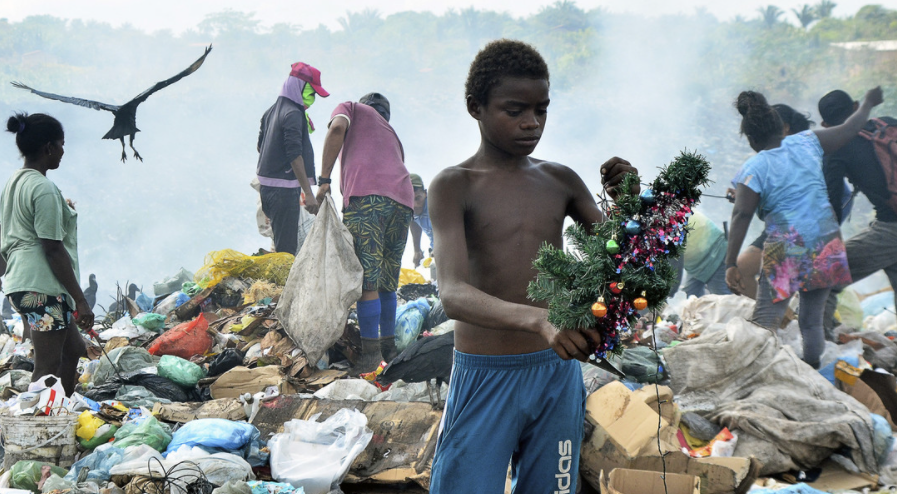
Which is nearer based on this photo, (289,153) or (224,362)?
(224,362)

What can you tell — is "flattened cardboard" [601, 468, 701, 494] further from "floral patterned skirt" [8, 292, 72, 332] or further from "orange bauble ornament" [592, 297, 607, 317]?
"floral patterned skirt" [8, 292, 72, 332]

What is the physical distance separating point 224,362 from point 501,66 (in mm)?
3770

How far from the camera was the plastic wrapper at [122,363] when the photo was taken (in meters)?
4.75

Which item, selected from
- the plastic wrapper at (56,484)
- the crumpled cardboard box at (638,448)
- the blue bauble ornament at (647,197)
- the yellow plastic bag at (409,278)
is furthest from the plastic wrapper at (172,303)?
the blue bauble ornament at (647,197)

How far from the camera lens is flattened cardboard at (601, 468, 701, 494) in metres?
2.48

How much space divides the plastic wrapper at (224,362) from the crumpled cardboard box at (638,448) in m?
2.78

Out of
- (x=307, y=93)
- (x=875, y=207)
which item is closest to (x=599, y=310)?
(x=875, y=207)

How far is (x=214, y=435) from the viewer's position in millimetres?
3350

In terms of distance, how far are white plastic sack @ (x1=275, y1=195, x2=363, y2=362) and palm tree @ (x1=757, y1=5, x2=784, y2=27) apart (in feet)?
66.9

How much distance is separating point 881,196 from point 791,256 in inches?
44.0

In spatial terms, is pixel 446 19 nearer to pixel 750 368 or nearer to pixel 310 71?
pixel 310 71

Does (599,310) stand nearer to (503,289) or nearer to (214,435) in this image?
(503,289)

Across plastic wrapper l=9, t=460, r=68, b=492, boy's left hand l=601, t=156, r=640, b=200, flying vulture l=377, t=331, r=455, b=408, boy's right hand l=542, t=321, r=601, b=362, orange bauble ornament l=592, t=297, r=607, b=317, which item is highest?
boy's left hand l=601, t=156, r=640, b=200

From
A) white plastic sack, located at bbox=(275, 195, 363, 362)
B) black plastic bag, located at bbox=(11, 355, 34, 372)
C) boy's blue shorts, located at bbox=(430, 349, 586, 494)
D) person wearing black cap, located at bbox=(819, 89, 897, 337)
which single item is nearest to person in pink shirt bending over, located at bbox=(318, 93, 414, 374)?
white plastic sack, located at bbox=(275, 195, 363, 362)
